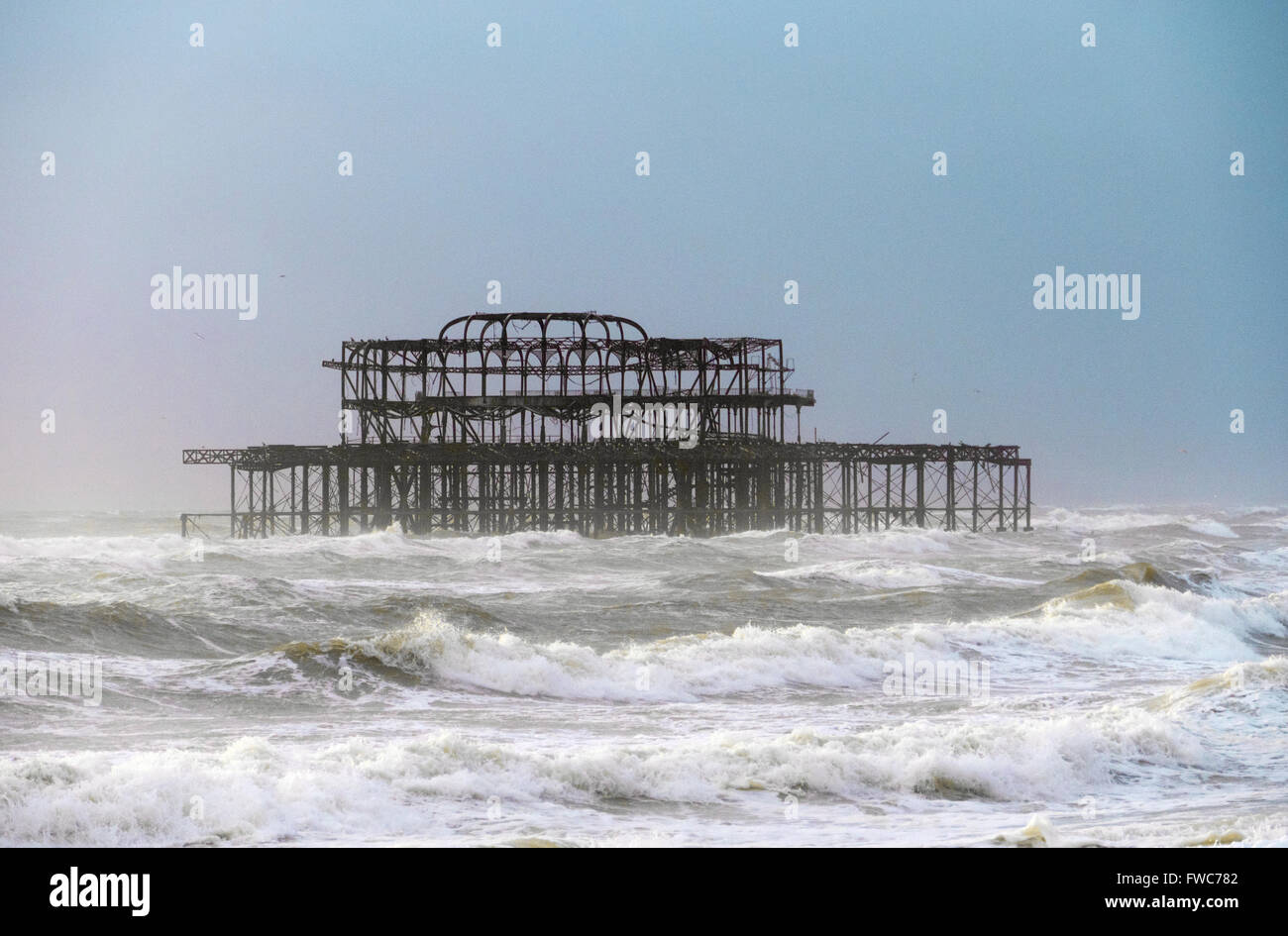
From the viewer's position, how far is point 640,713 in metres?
16.4

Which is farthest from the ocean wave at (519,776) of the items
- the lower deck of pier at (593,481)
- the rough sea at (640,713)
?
the lower deck of pier at (593,481)

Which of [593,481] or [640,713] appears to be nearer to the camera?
[640,713]

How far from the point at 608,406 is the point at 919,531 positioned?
1452cm

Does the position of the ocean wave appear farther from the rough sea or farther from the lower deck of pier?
the lower deck of pier

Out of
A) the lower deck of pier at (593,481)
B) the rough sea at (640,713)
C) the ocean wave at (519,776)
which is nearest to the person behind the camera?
the ocean wave at (519,776)

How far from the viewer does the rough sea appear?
408 inches

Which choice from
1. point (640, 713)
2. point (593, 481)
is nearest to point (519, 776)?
point (640, 713)

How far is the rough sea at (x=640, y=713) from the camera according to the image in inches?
408

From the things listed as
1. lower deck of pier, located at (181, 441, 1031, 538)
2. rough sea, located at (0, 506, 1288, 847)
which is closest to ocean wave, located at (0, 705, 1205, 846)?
rough sea, located at (0, 506, 1288, 847)

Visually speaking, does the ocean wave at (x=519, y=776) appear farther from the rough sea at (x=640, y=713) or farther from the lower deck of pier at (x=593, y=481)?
the lower deck of pier at (x=593, y=481)

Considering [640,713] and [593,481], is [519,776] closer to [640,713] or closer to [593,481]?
[640,713]
